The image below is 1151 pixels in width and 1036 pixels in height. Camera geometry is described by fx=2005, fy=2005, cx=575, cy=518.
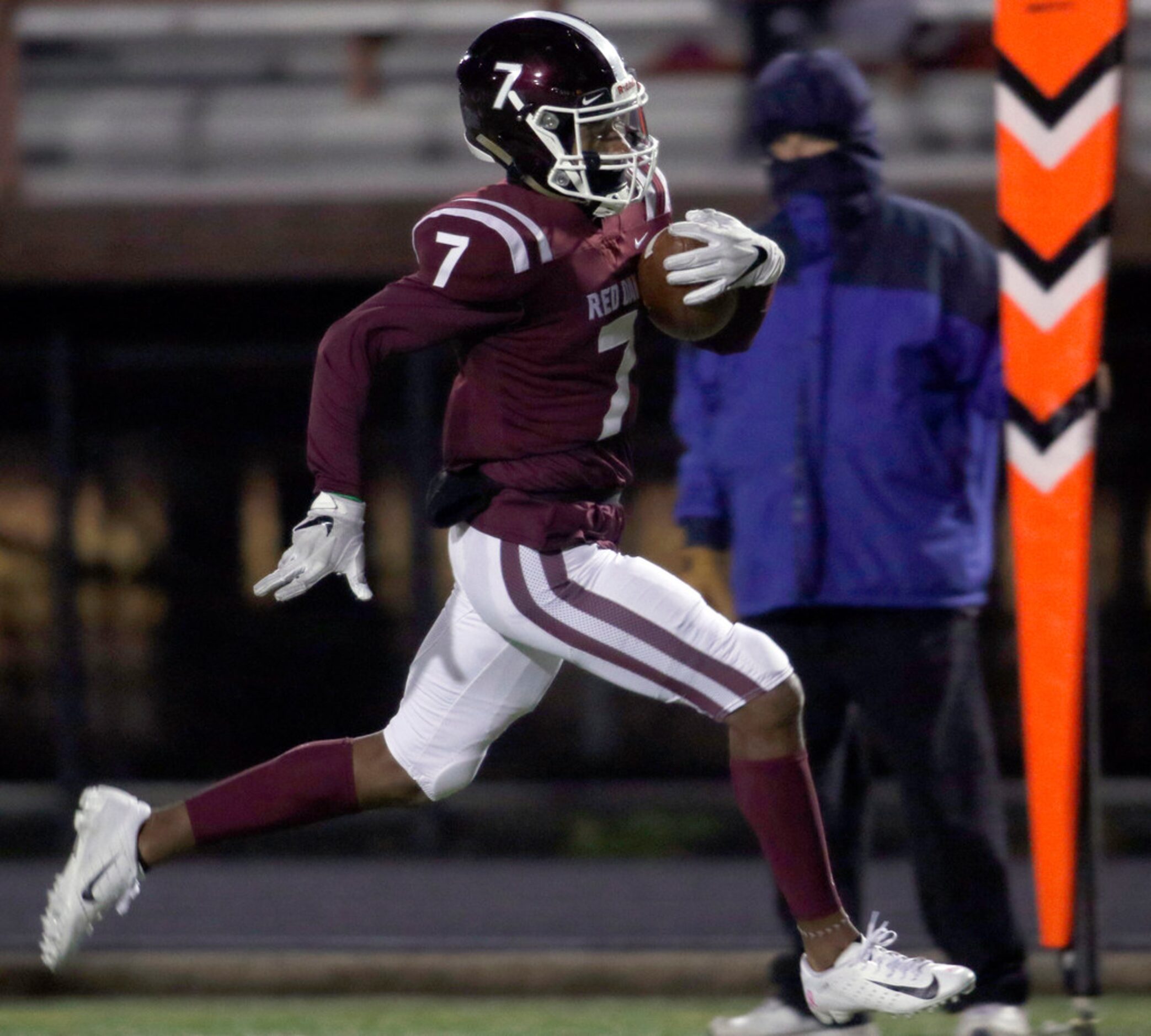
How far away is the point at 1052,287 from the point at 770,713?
1.24 metres

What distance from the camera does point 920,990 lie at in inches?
136

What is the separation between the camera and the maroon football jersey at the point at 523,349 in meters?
3.46

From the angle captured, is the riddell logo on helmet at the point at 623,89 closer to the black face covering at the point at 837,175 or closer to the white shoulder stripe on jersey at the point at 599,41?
the white shoulder stripe on jersey at the point at 599,41

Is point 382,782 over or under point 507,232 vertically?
under

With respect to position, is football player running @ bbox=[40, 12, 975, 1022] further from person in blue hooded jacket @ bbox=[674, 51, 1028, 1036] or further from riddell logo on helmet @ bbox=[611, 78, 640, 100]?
person in blue hooded jacket @ bbox=[674, 51, 1028, 1036]

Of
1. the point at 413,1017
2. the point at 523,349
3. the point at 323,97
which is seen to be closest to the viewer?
the point at 523,349

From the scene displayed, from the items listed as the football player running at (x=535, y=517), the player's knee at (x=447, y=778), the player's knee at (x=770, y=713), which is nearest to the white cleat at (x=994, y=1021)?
the football player running at (x=535, y=517)

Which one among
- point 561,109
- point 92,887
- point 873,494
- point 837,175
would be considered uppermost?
point 561,109

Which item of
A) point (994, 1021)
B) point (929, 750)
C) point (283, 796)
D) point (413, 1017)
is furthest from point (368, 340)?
point (413, 1017)

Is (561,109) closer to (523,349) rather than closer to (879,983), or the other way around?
(523,349)

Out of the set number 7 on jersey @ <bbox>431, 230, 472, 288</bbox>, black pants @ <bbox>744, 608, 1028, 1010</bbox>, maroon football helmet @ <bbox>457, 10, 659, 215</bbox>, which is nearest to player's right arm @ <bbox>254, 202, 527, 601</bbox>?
number 7 on jersey @ <bbox>431, 230, 472, 288</bbox>

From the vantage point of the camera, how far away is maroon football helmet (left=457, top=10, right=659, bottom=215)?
3.57 meters

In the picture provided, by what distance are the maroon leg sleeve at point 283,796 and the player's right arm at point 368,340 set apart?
47 cm

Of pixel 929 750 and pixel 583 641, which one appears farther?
pixel 929 750
